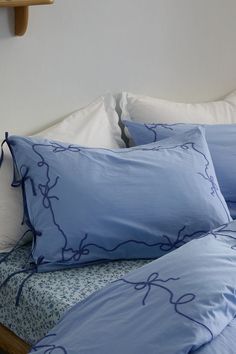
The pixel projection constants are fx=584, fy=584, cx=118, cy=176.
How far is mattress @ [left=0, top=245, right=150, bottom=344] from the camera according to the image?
58.2 inches

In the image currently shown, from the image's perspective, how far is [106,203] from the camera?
64.2 inches

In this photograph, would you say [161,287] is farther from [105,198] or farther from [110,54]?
[110,54]

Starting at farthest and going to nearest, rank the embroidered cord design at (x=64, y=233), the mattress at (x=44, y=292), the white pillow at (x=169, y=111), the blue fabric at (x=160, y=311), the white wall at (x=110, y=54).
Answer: the white pillow at (x=169, y=111) → the white wall at (x=110, y=54) → the embroidered cord design at (x=64, y=233) → the mattress at (x=44, y=292) → the blue fabric at (x=160, y=311)

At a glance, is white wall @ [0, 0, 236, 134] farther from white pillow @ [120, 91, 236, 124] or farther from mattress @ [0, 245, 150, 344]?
mattress @ [0, 245, 150, 344]

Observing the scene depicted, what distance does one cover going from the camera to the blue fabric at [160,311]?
3.80 feet

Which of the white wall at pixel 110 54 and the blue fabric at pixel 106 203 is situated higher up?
the white wall at pixel 110 54

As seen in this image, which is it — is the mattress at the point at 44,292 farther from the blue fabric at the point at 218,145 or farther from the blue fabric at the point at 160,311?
the blue fabric at the point at 218,145

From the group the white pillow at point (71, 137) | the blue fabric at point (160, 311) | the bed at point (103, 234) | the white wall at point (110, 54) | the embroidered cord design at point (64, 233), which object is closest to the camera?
the blue fabric at point (160, 311)

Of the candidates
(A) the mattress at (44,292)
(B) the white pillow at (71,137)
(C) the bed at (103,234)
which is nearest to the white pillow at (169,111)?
(B) the white pillow at (71,137)

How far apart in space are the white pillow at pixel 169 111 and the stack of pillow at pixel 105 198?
25 cm

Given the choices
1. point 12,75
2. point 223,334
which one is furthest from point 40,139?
point 223,334

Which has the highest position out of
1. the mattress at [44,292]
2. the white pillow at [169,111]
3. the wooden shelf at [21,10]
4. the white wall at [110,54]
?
the wooden shelf at [21,10]

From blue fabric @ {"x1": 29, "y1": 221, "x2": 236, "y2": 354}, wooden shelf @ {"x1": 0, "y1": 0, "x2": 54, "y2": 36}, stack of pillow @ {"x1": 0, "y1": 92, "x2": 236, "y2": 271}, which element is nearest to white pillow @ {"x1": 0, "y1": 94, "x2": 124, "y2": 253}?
stack of pillow @ {"x1": 0, "y1": 92, "x2": 236, "y2": 271}

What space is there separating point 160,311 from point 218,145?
3.17 feet
